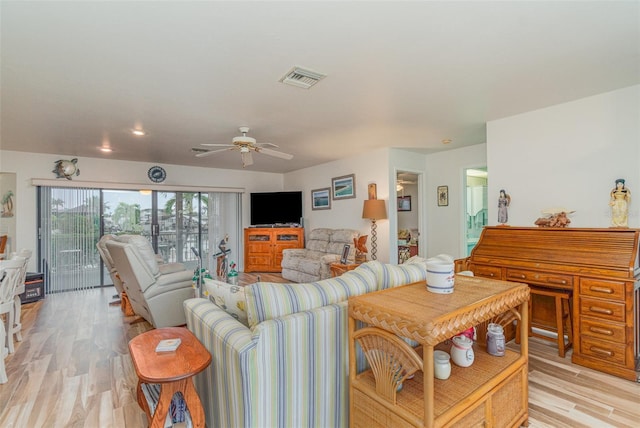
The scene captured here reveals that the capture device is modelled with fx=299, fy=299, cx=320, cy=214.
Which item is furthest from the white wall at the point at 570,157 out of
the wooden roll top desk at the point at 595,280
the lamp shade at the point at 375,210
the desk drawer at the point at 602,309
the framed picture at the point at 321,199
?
the framed picture at the point at 321,199

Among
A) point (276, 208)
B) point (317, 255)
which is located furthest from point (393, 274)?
point (276, 208)

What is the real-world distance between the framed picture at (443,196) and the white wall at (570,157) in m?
1.76

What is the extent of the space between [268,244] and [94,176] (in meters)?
3.47

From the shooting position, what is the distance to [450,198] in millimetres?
5258

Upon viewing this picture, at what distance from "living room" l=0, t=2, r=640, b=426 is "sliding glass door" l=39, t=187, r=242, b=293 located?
8.4 inches

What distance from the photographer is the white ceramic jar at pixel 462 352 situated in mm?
1634

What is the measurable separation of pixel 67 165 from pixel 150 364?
5.24 m

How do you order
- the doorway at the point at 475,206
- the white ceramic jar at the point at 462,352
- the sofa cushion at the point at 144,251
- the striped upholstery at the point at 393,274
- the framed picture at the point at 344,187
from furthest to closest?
the doorway at the point at 475,206 → the framed picture at the point at 344,187 → the sofa cushion at the point at 144,251 → the striped upholstery at the point at 393,274 → the white ceramic jar at the point at 462,352

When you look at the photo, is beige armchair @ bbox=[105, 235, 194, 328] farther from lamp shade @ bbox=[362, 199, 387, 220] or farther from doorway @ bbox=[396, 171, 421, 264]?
doorway @ bbox=[396, 171, 421, 264]

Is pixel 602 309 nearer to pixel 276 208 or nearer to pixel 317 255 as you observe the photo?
pixel 317 255

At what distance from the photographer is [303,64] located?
86.0 inches

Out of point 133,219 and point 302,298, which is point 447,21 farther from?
point 133,219

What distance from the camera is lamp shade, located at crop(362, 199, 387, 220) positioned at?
4907mm

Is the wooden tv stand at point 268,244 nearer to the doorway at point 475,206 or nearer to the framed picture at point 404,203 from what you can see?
the framed picture at point 404,203
